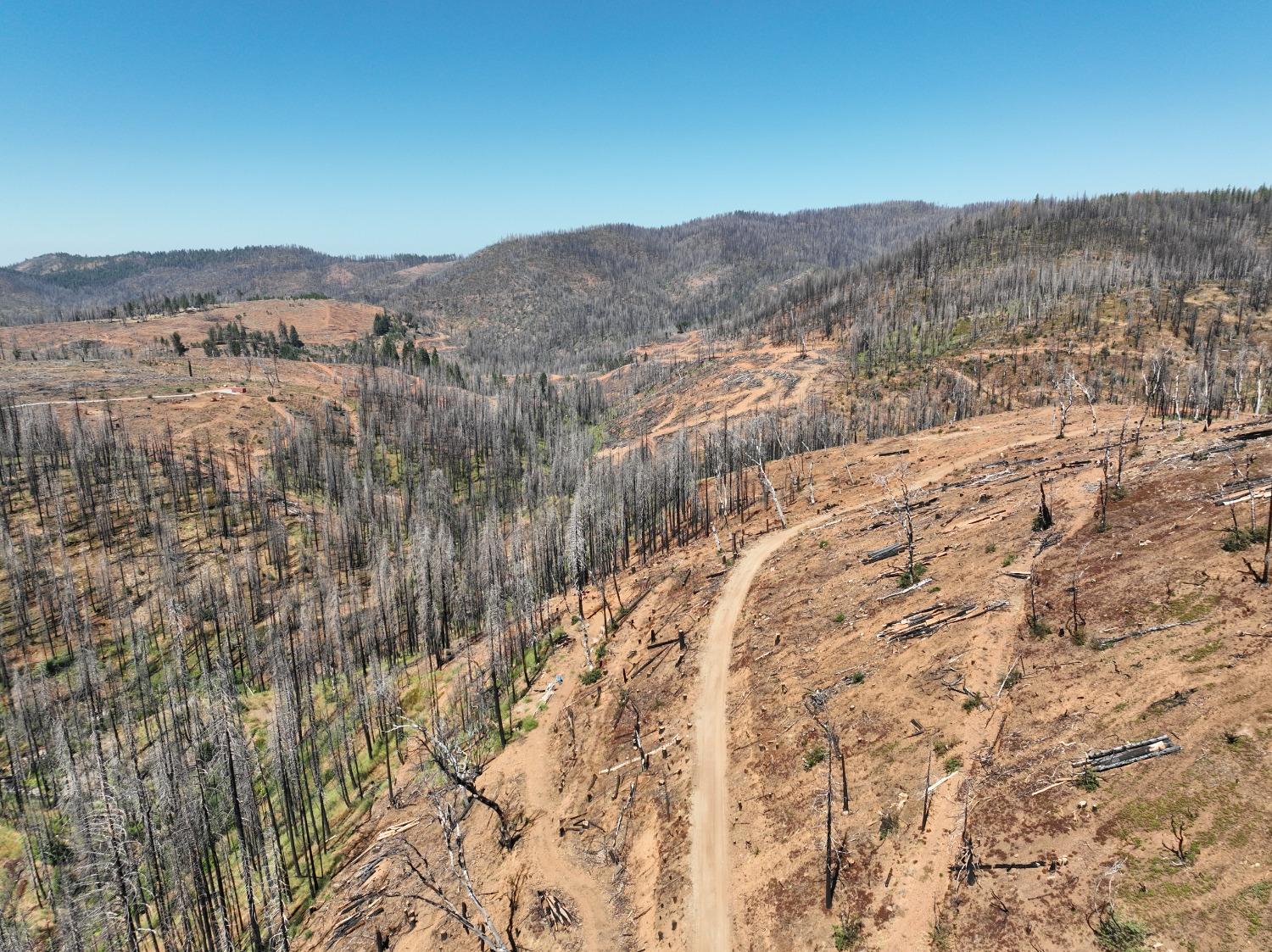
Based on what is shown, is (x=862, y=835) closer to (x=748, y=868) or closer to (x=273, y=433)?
(x=748, y=868)

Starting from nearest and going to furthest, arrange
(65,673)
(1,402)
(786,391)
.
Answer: (65,673) < (1,402) < (786,391)

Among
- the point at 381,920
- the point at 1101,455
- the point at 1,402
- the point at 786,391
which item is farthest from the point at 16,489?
the point at 786,391

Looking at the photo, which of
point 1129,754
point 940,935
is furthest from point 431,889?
point 1129,754

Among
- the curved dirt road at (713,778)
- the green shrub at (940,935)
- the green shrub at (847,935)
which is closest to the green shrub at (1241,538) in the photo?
the green shrub at (940,935)

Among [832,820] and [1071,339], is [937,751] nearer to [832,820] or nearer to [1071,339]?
[832,820]

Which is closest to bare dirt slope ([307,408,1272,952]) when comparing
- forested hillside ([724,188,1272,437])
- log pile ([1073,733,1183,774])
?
log pile ([1073,733,1183,774])

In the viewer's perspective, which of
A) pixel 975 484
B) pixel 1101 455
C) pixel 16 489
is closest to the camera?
pixel 1101 455

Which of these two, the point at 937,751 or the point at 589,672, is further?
the point at 589,672

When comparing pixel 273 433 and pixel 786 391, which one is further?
pixel 786 391
